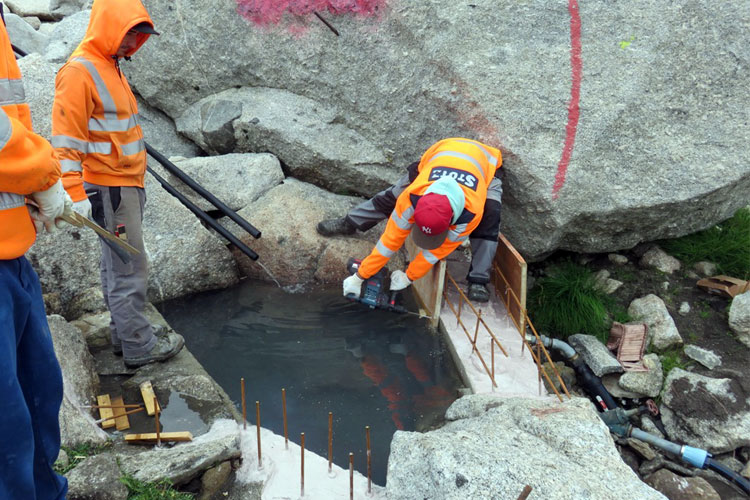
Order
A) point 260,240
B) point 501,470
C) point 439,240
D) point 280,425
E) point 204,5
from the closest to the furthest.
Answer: point 501,470
point 280,425
point 439,240
point 260,240
point 204,5

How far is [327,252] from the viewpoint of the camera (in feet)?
16.9

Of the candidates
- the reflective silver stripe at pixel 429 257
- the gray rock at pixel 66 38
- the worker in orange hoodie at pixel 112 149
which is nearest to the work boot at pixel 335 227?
the reflective silver stripe at pixel 429 257

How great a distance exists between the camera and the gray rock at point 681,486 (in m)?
3.43

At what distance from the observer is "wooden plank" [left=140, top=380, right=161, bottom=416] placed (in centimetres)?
339

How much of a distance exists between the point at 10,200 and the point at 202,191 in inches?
124

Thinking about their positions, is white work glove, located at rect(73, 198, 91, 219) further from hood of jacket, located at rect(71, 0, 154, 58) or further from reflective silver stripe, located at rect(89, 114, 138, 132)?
hood of jacket, located at rect(71, 0, 154, 58)

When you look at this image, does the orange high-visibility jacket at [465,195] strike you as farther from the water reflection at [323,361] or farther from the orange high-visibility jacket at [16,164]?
the orange high-visibility jacket at [16,164]

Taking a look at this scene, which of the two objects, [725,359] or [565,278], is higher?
[565,278]

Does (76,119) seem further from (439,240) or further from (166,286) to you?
(439,240)

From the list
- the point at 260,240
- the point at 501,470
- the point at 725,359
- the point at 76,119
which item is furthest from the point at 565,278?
the point at 76,119

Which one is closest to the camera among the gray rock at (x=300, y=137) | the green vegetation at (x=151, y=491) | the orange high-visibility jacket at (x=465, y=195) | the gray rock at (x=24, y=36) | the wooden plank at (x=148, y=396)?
the green vegetation at (x=151, y=491)

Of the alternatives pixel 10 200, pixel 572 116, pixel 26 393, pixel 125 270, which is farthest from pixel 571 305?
pixel 10 200

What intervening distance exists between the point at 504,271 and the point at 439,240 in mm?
826

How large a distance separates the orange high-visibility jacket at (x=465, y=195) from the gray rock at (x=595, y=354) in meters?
1.26
